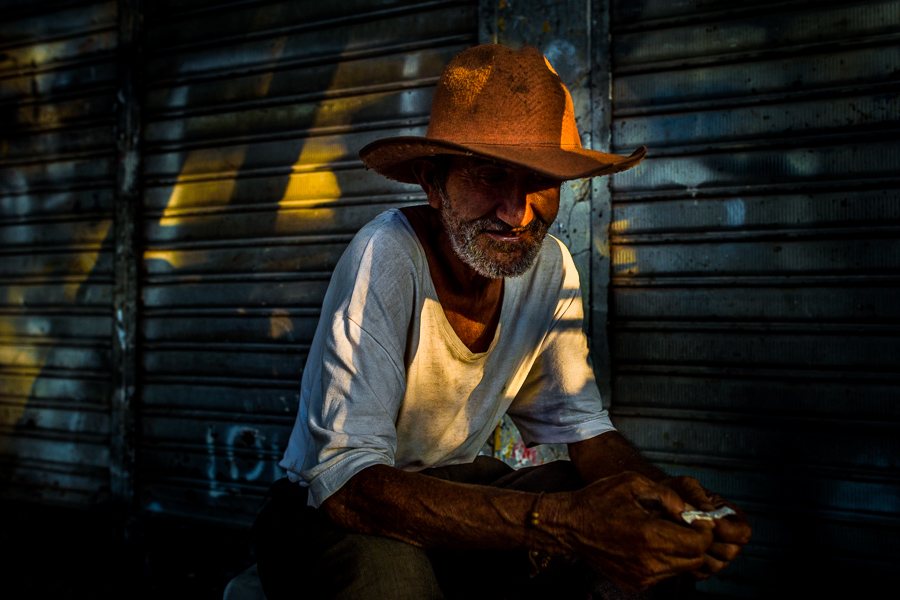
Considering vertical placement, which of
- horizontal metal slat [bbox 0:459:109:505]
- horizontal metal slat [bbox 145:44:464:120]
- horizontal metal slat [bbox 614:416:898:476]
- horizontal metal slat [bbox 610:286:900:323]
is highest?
horizontal metal slat [bbox 145:44:464:120]

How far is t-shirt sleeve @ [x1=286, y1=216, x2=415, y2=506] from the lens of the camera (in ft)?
4.91

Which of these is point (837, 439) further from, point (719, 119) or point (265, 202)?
point (265, 202)

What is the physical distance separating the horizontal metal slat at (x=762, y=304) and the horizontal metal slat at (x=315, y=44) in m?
1.93

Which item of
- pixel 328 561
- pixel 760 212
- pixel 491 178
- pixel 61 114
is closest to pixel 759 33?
pixel 760 212

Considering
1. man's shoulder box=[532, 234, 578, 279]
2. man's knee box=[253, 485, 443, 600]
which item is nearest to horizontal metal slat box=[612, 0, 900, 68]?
man's shoulder box=[532, 234, 578, 279]

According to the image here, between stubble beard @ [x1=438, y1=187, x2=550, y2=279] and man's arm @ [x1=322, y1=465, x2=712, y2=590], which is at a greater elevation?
stubble beard @ [x1=438, y1=187, x2=550, y2=279]

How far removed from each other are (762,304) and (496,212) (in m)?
1.97

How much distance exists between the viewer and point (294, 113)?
3939 mm

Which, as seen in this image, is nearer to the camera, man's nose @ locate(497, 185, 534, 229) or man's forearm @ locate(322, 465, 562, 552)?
man's forearm @ locate(322, 465, 562, 552)

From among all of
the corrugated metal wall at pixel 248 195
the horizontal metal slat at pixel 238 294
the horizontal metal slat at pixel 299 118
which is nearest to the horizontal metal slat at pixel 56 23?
the corrugated metal wall at pixel 248 195

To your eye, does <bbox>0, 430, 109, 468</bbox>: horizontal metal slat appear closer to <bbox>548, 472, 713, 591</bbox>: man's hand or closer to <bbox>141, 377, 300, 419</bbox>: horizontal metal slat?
<bbox>141, 377, 300, 419</bbox>: horizontal metal slat

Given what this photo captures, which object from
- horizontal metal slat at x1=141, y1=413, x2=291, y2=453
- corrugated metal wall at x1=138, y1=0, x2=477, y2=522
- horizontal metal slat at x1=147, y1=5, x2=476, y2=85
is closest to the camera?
horizontal metal slat at x1=147, y1=5, x2=476, y2=85

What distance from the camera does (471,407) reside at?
2.01 m

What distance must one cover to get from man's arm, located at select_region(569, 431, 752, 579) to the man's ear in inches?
38.3
